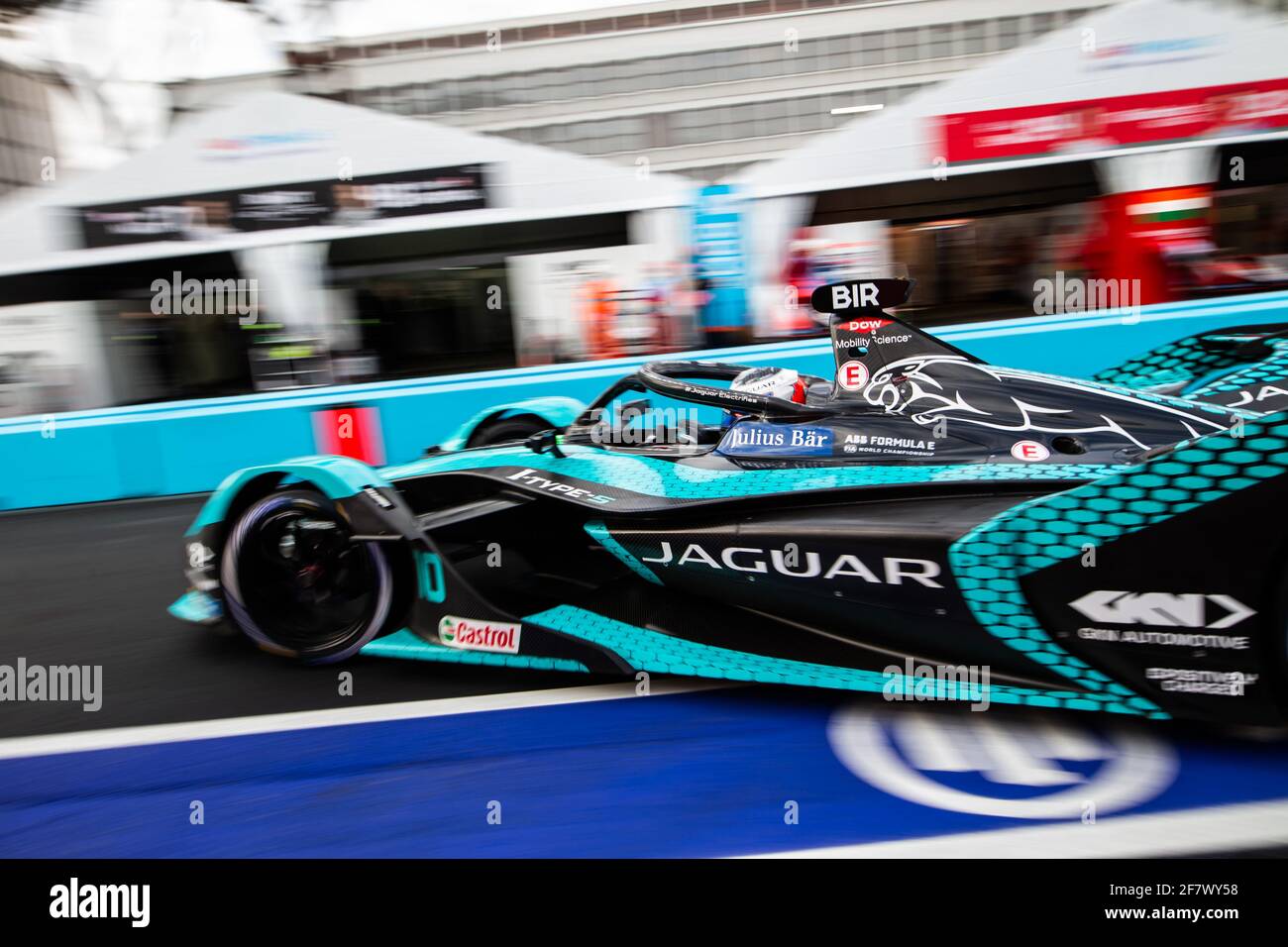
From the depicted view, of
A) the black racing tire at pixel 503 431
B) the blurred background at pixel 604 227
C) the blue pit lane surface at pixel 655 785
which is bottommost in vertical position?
the blue pit lane surface at pixel 655 785

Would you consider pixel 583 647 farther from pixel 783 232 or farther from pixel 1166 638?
pixel 783 232

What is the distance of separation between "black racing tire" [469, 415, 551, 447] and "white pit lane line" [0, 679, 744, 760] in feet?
7.24

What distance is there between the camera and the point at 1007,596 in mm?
2189

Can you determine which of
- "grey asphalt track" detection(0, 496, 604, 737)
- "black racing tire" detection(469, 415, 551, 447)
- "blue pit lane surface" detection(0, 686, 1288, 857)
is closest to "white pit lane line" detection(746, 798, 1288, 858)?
"blue pit lane surface" detection(0, 686, 1288, 857)

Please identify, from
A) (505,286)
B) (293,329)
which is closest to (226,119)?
(293,329)

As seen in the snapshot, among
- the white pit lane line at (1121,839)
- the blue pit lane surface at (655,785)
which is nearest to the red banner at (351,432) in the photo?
the blue pit lane surface at (655,785)

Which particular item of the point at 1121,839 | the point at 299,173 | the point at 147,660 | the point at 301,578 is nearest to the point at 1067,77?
the point at 299,173

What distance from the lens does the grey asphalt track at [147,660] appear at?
2.88 meters

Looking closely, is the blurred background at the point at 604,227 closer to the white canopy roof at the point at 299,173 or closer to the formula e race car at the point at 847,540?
the white canopy roof at the point at 299,173

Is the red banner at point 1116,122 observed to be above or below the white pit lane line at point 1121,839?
above

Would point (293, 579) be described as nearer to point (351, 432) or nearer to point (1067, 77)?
point (351, 432)

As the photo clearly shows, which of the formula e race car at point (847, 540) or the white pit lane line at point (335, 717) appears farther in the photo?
the white pit lane line at point (335, 717)

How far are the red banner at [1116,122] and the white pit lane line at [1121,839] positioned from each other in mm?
6594

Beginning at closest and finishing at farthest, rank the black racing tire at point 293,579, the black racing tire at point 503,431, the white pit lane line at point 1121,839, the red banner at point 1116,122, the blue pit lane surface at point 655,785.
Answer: the white pit lane line at point 1121,839, the blue pit lane surface at point 655,785, the black racing tire at point 293,579, the black racing tire at point 503,431, the red banner at point 1116,122
